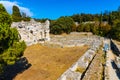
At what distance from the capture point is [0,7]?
21.7m

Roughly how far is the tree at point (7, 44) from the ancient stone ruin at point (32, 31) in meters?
27.5

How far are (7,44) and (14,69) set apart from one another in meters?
9.00

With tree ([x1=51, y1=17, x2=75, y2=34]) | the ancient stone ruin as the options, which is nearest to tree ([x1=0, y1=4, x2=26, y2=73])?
the ancient stone ruin

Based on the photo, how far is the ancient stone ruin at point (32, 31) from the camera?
2024 inches

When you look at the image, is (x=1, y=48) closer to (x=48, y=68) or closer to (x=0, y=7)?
(x=0, y=7)

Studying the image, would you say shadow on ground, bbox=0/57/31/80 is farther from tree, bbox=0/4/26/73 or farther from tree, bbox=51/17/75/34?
tree, bbox=51/17/75/34

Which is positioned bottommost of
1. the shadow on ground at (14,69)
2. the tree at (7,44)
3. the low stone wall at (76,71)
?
the shadow on ground at (14,69)

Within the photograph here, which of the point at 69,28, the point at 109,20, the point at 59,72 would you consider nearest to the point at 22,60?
the point at 59,72

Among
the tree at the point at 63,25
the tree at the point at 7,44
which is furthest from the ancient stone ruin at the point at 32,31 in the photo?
the tree at the point at 7,44

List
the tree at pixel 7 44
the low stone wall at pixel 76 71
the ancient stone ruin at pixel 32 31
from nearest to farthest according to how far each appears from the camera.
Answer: the tree at pixel 7 44 → the low stone wall at pixel 76 71 → the ancient stone ruin at pixel 32 31

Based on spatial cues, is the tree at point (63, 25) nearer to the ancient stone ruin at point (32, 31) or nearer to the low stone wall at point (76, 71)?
the ancient stone ruin at point (32, 31)

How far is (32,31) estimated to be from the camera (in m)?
55.1

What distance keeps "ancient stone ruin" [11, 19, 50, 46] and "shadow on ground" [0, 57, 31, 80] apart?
1728 centimetres

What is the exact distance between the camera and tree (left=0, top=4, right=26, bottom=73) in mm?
19700
